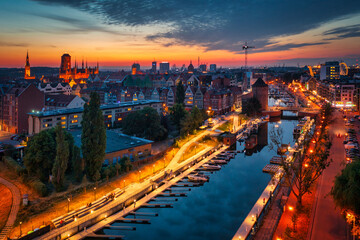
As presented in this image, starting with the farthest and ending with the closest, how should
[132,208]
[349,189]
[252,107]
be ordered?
[252,107]
[132,208]
[349,189]

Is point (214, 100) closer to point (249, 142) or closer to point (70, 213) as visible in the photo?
point (249, 142)

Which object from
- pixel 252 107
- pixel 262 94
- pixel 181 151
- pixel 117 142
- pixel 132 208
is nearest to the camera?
Answer: pixel 132 208

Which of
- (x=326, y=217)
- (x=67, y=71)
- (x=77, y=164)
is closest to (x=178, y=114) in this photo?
(x=77, y=164)

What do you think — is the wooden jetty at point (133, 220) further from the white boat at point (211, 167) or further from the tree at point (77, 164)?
the white boat at point (211, 167)

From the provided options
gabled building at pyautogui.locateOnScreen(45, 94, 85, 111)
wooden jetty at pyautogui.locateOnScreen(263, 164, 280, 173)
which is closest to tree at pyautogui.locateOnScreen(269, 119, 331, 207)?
wooden jetty at pyautogui.locateOnScreen(263, 164, 280, 173)

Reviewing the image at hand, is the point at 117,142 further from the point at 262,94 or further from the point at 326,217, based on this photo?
the point at 262,94

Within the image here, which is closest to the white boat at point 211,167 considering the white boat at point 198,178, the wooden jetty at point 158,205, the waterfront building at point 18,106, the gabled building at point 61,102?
the white boat at point 198,178
